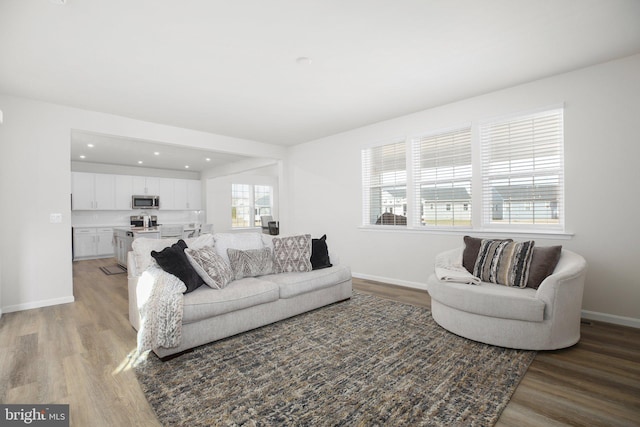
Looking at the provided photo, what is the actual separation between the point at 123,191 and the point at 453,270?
8.82 metres

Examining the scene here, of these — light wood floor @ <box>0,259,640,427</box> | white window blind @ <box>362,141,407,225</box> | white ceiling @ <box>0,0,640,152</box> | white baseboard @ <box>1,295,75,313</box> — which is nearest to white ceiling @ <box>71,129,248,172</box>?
white ceiling @ <box>0,0,640,152</box>

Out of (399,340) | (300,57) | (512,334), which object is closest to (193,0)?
(300,57)

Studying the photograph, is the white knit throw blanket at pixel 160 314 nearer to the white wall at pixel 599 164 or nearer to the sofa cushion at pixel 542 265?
the sofa cushion at pixel 542 265

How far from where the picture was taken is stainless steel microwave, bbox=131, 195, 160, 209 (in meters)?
8.53

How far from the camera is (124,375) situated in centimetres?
222

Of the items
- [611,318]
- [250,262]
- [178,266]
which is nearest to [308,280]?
[250,262]

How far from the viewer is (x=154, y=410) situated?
71.5 inches

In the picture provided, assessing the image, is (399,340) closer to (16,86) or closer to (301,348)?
(301,348)

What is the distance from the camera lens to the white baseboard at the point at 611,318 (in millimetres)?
3004

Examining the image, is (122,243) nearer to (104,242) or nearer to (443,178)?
(104,242)

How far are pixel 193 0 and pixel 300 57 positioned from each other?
1.06m

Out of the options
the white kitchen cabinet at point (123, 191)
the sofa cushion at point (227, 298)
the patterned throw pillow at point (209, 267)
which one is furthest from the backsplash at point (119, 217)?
the sofa cushion at point (227, 298)

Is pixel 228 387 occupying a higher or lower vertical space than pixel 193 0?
lower

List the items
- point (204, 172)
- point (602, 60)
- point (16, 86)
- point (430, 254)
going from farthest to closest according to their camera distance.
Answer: point (204, 172) → point (430, 254) → point (16, 86) → point (602, 60)
